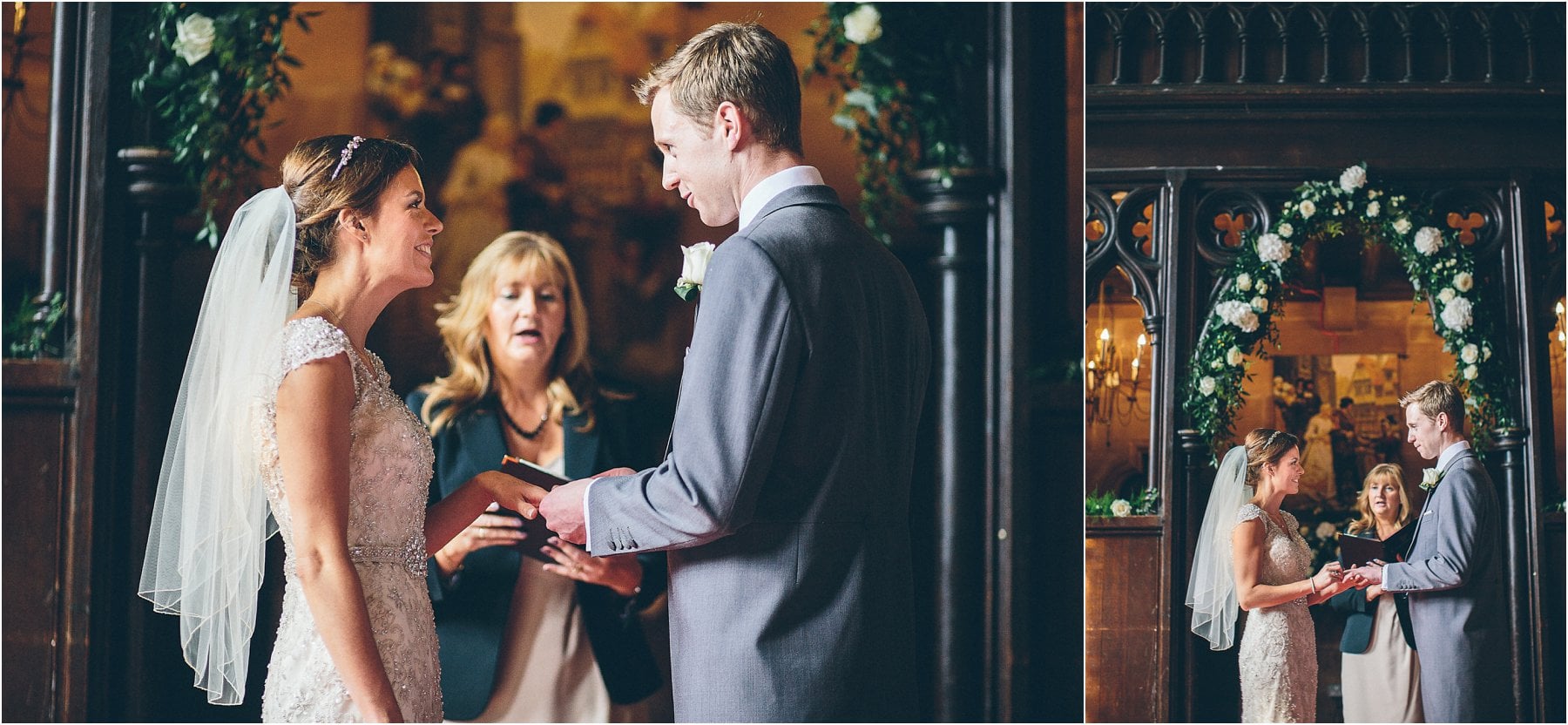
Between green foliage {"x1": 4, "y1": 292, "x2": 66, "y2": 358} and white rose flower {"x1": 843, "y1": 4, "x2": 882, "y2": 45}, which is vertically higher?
white rose flower {"x1": 843, "y1": 4, "x2": 882, "y2": 45}

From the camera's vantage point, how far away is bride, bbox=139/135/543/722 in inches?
80.4

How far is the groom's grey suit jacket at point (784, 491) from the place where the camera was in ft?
6.25

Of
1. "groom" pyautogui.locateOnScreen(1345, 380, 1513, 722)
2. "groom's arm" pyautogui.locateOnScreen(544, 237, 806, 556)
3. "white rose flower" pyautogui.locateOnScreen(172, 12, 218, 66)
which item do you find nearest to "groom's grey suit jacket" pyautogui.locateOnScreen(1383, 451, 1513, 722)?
"groom" pyautogui.locateOnScreen(1345, 380, 1513, 722)

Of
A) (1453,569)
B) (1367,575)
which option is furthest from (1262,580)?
(1453,569)

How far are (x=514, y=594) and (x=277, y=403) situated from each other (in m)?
1.90

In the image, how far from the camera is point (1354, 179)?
3680 millimetres

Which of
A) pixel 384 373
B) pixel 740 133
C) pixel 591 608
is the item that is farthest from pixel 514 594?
pixel 740 133

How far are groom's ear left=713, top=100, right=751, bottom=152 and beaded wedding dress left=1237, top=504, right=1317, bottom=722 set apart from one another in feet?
7.55

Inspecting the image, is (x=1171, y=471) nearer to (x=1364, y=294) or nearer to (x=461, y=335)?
(x=1364, y=294)

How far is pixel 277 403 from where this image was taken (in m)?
2.07

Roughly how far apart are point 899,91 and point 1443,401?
6.04 ft

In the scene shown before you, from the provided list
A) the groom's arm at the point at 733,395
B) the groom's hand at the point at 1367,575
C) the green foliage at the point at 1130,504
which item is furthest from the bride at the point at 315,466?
the groom's hand at the point at 1367,575

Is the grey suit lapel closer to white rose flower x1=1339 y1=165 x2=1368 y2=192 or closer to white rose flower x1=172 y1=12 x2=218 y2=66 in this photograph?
white rose flower x1=1339 y1=165 x2=1368 y2=192

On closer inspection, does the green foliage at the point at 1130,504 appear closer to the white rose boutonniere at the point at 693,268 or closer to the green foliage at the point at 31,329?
the white rose boutonniere at the point at 693,268
